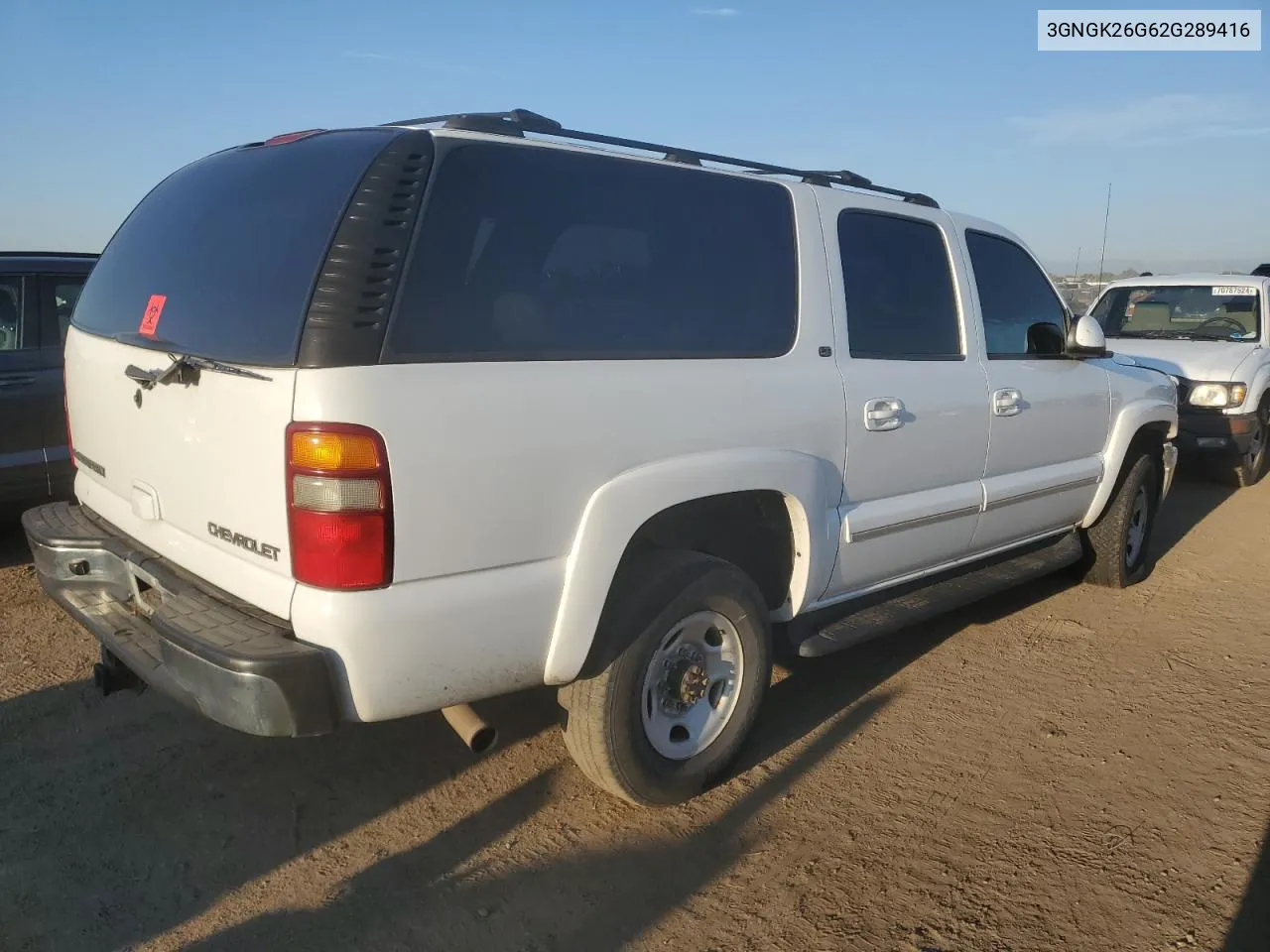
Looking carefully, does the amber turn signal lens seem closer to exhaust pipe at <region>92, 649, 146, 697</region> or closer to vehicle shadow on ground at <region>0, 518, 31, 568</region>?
exhaust pipe at <region>92, 649, 146, 697</region>

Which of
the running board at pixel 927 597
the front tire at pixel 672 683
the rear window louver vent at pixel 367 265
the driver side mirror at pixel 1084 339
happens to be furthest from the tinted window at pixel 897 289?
the rear window louver vent at pixel 367 265

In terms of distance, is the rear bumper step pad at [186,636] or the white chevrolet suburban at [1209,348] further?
the white chevrolet suburban at [1209,348]

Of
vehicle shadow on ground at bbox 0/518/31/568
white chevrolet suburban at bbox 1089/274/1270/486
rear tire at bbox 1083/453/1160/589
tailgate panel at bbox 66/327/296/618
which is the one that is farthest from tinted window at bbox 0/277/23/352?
white chevrolet suburban at bbox 1089/274/1270/486

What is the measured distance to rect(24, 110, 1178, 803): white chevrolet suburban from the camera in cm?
237

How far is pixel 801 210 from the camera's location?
3523mm

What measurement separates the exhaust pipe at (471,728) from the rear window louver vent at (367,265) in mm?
991

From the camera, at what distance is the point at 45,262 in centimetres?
559

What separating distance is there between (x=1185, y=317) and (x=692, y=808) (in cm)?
809

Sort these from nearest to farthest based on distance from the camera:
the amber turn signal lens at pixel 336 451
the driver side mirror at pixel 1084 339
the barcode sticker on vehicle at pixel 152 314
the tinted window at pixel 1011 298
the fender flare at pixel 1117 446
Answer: the amber turn signal lens at pixel 336 451
the barcode sticker on vehicle at pixel 152 314
the tinted window at pixel 1011 298
the driver side mirror at pixel 1084 339
the fender flare at pixel 1117 446

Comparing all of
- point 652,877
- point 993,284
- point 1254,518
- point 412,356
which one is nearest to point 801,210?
point 993,284

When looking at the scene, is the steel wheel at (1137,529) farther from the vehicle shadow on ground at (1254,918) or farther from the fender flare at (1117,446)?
the vehicle shadow on ground at (1254,918)

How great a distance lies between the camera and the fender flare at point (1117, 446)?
509cm

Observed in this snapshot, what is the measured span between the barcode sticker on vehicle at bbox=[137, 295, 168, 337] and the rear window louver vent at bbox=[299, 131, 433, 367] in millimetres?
804

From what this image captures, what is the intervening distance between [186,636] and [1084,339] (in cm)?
399
